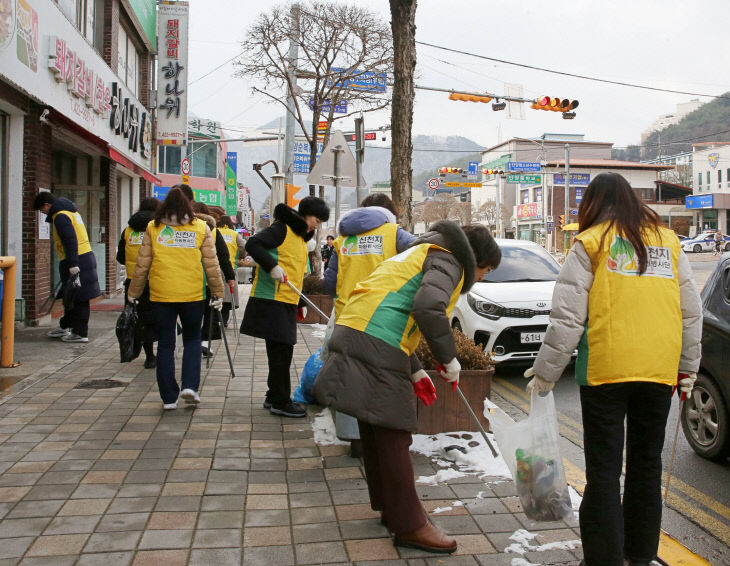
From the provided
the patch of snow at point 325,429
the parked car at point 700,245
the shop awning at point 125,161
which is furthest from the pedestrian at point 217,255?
the parked car at point 700,245

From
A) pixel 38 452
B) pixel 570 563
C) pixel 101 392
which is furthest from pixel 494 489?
pixel 101 392

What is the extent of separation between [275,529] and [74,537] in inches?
38.3

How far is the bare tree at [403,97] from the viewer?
25.7 feet

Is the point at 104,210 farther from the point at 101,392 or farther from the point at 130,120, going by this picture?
the point at 101,392

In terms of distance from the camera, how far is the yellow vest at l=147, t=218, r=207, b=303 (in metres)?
5.57

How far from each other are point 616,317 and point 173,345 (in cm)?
384

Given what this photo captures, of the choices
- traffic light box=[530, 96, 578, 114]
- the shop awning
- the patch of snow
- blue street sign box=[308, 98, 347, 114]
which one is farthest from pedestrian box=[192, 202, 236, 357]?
traffic light box=[530, 96, 578, 114]

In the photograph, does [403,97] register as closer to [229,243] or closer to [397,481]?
[229,243]

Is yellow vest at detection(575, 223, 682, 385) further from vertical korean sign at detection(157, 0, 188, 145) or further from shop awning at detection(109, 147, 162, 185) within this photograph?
vertical korean sign at detection(157, 0, 188, 145)

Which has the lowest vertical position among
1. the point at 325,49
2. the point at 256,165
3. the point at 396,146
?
the point at 396,146

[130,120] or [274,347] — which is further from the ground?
[130,120]

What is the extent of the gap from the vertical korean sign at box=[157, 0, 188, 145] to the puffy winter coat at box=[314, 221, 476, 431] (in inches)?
642

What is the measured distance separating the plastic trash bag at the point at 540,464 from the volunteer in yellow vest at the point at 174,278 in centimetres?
327

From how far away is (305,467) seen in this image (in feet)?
14.7
